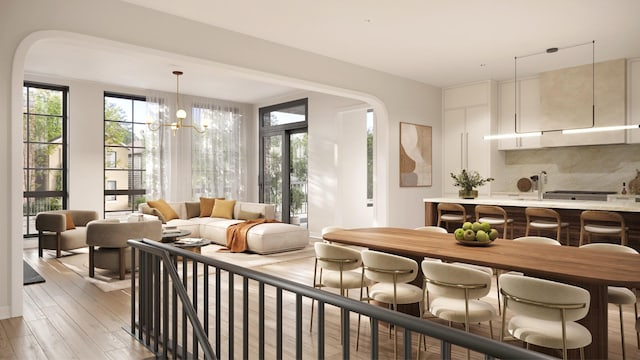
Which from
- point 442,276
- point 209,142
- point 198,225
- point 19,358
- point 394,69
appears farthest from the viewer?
point 209,142

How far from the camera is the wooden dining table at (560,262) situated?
224 cm

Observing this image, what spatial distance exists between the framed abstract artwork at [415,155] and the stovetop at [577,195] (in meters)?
1.82

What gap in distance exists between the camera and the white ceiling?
405cm

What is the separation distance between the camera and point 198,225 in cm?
773

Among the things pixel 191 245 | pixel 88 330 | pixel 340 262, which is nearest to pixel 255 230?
pixel 191 245

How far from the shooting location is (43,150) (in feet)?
24.4

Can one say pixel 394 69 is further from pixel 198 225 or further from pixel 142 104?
pixel 142 104

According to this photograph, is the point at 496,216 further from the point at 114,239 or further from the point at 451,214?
the point at 114,239

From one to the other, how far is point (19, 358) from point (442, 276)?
2.73m

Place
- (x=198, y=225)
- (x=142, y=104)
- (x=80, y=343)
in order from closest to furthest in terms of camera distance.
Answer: (x=80, y=343) → (x=198, y=225) → (x=142, y=104)

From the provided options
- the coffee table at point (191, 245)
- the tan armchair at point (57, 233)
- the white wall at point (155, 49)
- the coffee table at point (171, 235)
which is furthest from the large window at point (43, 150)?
the white wall at point (155, 49)

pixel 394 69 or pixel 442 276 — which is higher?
pixel 394 69

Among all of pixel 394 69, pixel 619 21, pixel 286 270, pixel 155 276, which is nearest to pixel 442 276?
pixel 155 276

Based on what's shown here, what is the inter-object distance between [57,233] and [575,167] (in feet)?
25.0
